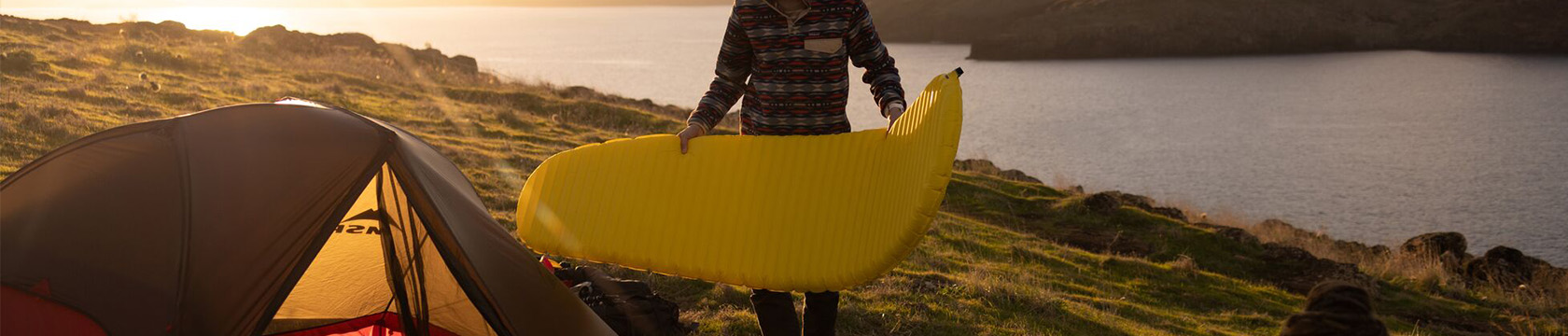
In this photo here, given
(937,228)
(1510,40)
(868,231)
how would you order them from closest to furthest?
(868,231) < (937,228) < (1510,40)

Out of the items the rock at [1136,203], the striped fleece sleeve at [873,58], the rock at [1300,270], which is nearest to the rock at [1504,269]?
the rock at [1300,270]

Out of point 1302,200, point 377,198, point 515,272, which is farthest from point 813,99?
point 1302,200

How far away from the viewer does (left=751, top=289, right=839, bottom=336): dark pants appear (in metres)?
4.44

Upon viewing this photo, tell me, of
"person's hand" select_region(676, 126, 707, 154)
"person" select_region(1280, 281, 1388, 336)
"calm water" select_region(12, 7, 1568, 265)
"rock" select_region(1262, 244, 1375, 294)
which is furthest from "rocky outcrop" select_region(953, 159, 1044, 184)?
"person" select_region(1280, 281, 1388, 336)

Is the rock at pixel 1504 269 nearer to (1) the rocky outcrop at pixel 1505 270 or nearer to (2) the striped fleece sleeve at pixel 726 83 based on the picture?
(1) the rocky outcrop at pixel 1505 270

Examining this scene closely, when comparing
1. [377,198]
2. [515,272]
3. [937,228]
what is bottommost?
[937,228]

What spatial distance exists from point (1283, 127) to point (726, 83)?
4699 cm

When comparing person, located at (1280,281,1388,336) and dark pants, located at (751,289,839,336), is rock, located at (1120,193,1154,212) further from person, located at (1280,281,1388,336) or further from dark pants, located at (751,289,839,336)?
person, located at (1280,281,1388,336)

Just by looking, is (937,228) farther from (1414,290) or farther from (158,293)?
(158,293)

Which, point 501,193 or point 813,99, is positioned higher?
point 813,99

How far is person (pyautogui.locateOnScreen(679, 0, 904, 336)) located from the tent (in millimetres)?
1075

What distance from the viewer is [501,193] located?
36.5 feet

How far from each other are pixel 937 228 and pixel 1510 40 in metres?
95.5

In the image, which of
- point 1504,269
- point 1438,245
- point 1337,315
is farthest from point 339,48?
point 1337,315
